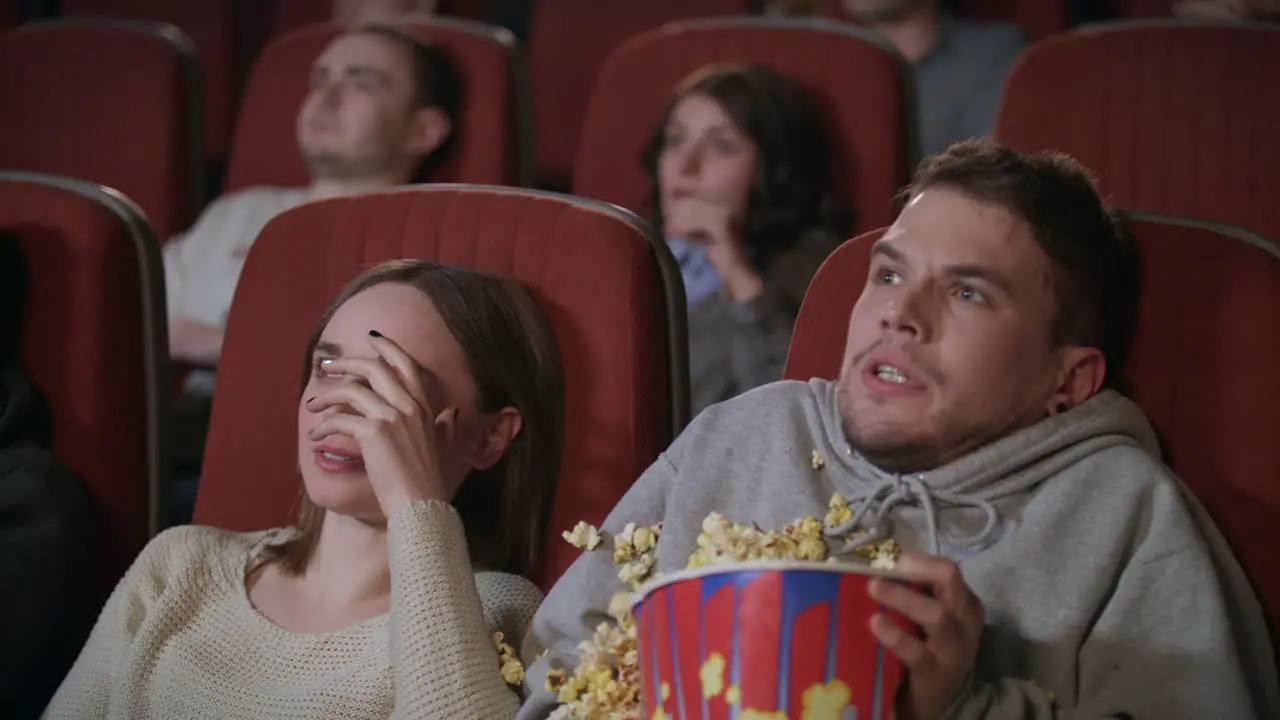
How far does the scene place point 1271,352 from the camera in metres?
1.22

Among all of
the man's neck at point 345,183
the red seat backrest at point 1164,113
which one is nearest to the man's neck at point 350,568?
the red seat backrest at point 1164,113

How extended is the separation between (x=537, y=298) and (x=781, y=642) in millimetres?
635

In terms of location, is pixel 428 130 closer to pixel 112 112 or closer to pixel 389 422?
pixel 112 112

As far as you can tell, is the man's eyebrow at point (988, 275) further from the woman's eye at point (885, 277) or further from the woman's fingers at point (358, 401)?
the woman's fingers at point (358, 401)

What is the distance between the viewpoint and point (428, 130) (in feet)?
7.32

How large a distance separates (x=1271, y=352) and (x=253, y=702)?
85 centimetres

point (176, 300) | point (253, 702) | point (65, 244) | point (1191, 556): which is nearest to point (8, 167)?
point (176, 300)

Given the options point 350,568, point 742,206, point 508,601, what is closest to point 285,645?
point 350,568

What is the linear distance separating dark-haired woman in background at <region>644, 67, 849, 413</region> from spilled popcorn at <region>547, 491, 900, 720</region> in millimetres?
624

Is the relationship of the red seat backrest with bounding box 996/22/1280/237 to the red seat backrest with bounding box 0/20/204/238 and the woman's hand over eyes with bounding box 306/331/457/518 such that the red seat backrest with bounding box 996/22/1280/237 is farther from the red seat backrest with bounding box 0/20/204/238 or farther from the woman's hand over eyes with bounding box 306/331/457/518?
the red seat backrest with bounding box 0/20/204/238

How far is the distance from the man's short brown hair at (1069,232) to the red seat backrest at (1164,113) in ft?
1.87

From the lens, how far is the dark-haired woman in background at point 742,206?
186cm

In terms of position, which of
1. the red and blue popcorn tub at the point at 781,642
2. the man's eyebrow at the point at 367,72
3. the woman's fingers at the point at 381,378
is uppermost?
the man's eyebrow at the point at 367,72

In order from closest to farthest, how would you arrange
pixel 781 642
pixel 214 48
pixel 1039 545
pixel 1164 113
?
pixel 781 642
pixel 1039 545
pixel 1164 113
pixel 214 48
